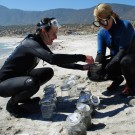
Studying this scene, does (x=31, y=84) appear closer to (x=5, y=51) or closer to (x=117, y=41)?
(x=117, y=41)

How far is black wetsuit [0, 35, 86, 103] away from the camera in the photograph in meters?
5.24

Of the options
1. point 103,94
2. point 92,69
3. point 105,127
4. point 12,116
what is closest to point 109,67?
point 92,69

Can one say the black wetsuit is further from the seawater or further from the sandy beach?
the seawater

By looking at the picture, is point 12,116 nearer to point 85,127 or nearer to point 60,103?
point 60,103

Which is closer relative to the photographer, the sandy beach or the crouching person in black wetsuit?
the sandy beach

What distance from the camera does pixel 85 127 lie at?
4.50 metres

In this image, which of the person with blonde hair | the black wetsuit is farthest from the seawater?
the person with blonde hair

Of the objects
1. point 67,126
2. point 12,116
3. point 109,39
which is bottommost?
point 12,116

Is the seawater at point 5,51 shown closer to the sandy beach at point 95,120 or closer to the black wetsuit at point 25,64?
the black wetsuit at point 25,64

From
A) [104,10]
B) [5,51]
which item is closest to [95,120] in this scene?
[104,10]

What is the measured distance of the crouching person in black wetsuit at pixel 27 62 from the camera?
5301 mm

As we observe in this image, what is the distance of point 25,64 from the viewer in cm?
557

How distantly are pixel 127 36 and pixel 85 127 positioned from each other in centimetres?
175

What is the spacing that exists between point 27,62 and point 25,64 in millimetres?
45
